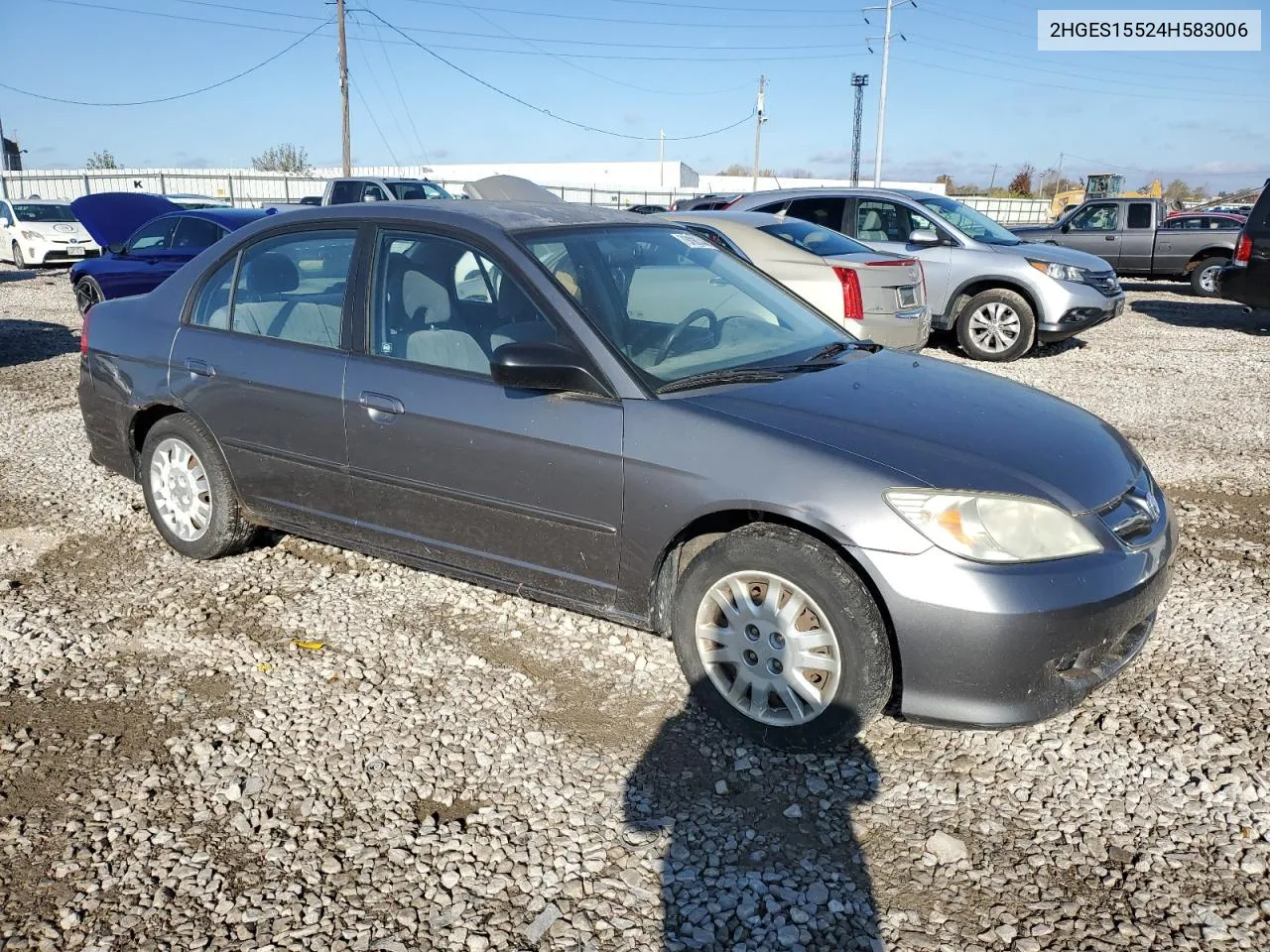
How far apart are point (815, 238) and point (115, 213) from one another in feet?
28.0

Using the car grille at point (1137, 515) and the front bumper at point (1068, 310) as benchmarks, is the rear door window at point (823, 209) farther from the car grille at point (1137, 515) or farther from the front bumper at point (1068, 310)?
the car grille at point (1137, 515)

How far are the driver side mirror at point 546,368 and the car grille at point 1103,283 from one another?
8.94 meters

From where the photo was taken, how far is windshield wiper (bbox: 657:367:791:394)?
3.55 metres

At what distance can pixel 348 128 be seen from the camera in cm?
Answer: 3528

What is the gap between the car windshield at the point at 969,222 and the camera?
36.9 ft

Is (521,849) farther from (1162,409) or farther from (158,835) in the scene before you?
(1162,409)

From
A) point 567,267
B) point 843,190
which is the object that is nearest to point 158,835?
point 567,267

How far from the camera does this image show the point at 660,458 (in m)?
3.36

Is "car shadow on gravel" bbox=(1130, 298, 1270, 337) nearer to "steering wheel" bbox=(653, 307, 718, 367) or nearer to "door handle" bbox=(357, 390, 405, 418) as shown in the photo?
"steering wheel" bbox=(653, 307, 718, 367)

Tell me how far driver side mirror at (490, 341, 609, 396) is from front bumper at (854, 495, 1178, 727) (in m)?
1.10

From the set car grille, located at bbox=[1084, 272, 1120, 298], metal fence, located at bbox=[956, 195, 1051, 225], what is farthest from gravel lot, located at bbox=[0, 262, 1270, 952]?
metal fence, located at bbox=[956, 195, 1051, 225]

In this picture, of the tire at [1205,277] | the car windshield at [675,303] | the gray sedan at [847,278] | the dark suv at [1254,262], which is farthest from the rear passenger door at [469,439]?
the tire at [1205,277]

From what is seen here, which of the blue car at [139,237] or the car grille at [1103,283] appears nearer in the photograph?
the car grille at [1103,283]

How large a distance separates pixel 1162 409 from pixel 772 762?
262 inches
